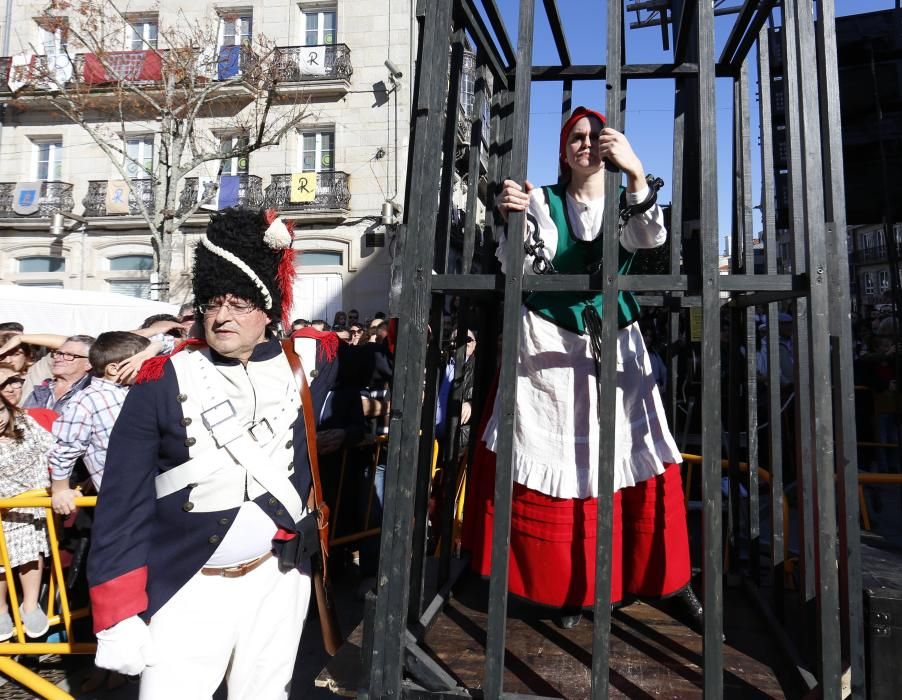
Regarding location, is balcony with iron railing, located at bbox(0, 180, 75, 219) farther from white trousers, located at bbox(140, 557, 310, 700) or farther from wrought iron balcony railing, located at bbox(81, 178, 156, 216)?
white trousers, located at bbox(140, 557, 310, 700)

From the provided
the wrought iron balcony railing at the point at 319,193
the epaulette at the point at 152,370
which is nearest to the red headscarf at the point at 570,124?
the epaulette at the point at 152,370

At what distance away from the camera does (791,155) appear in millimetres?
1917

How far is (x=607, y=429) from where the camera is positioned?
172cm

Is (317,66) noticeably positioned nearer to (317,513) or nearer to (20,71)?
(20,71)

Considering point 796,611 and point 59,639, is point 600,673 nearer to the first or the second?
point 796,611

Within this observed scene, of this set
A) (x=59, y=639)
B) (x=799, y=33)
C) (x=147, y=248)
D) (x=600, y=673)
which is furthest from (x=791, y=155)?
(x=147, y=248)

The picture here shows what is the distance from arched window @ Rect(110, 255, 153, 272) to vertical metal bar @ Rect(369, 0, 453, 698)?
795 inches

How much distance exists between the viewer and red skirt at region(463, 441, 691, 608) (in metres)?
2.24

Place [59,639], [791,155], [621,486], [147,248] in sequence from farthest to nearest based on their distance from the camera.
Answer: [147,248] → [59,639] → [621,486] → [791,155]

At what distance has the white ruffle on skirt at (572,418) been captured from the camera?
88.5 inches

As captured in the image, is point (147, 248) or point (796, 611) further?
point (147, 248)

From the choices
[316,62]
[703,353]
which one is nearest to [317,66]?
[316,62]

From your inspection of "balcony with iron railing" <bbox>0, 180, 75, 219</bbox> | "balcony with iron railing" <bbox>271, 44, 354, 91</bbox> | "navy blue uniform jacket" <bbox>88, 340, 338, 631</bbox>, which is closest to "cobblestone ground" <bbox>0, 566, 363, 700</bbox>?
"navy blue uniform jacket" <bbox>88, 340, 338, 631</bbox>

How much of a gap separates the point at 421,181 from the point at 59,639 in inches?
136
